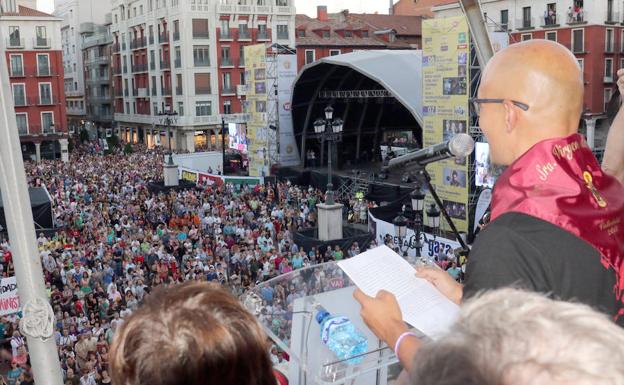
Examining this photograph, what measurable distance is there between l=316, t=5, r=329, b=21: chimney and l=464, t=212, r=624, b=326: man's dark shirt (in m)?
62.1

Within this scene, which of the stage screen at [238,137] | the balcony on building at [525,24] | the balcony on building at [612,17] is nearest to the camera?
the balcony on building at [612,17]

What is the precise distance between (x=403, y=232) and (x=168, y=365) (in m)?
14.0

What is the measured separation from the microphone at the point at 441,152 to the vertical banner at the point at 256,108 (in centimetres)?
3386

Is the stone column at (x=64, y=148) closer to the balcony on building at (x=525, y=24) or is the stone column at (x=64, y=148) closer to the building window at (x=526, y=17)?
the balcony on building at (x=525, y=24)

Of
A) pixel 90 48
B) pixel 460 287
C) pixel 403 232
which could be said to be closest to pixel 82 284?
pixel 403 232

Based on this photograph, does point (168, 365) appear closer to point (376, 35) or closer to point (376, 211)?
point (376, 211)

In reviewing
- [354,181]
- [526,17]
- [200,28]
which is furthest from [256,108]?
[200,28]

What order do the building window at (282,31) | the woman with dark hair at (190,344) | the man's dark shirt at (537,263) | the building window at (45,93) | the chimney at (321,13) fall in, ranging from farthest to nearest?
the chimney at (321,13), the building window at (282,31), the building window at (45,93), the man's dark shirt at (537,263), the woman with dark hair at (190,344)

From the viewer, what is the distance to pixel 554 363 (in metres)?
1.06

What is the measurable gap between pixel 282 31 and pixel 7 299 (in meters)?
47.6

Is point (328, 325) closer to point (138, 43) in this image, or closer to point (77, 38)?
point (138, 43)

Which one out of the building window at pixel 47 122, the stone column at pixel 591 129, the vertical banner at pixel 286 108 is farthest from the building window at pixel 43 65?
the stone column at pixel 591 129

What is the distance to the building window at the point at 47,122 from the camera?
51562mm

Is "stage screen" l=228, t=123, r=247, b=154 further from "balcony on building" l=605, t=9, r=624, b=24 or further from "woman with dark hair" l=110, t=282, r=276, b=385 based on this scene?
"woman with dark hair" l=110, t=282, r=276, b=385
